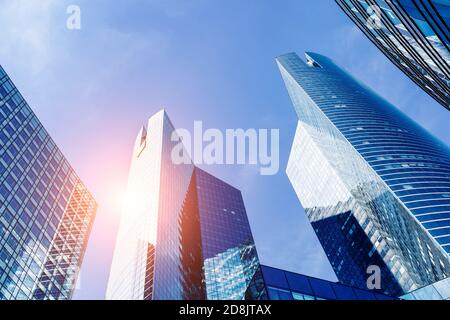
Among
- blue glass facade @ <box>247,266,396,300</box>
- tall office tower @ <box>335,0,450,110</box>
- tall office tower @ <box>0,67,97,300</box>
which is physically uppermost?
tall office tower @ <box>0,67,97,300</box>

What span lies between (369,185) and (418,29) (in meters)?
101

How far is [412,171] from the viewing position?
10900 centimetres

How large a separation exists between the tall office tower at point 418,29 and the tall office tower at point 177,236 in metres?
55.1

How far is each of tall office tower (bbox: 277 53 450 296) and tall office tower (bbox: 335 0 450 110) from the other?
6553cm

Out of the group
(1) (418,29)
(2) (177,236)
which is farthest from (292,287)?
(2) (177,236)

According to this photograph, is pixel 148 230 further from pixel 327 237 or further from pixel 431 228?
pixel 327 237

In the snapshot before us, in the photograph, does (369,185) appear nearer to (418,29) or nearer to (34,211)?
(34,211)

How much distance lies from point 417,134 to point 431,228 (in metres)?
65.3

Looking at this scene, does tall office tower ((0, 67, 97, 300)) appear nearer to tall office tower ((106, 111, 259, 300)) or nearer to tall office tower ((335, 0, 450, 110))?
tall office tower ((106, 111, 259, 300))

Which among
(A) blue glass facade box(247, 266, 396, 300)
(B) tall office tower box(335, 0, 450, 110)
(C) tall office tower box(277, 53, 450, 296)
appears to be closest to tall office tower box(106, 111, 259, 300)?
(A) blue glass facade box(247, 266, 396, 300)

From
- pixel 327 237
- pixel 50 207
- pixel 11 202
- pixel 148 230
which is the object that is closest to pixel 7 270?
pixel 11 202

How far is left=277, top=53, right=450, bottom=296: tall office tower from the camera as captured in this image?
95188 millimetres

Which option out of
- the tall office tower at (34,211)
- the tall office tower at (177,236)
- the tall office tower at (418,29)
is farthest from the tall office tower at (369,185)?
the tall office tower at (34,211)

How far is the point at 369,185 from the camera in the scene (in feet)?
385
